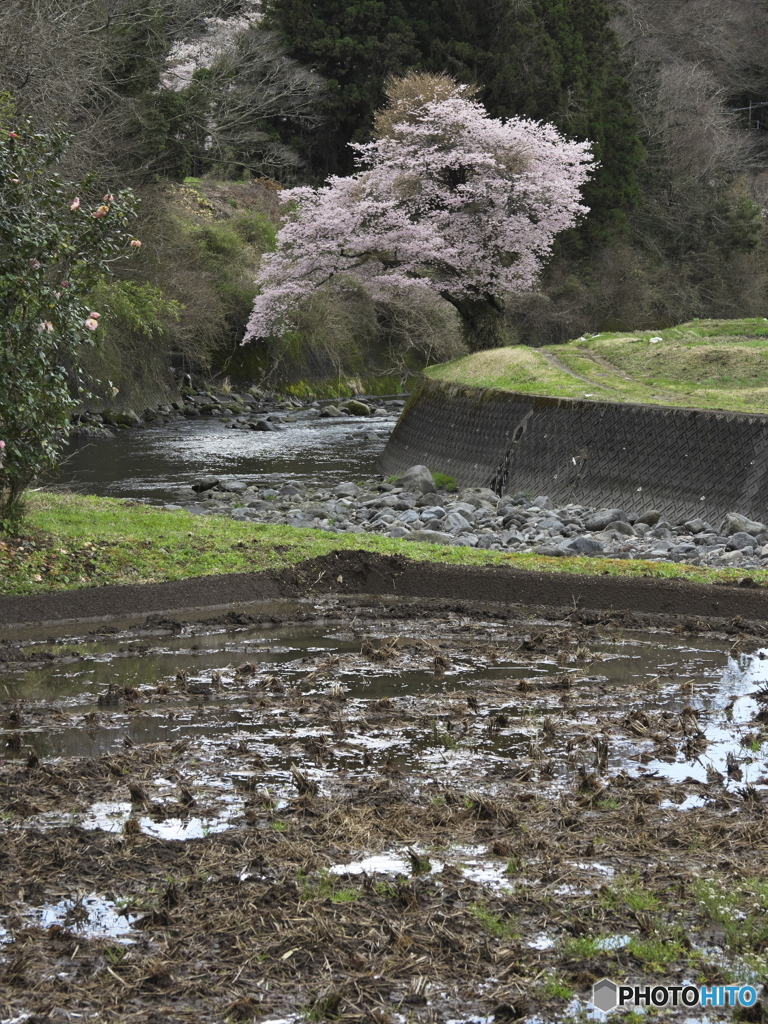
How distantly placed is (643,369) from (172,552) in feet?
42.4

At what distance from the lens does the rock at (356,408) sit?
3297cm

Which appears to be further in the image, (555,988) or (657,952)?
(657,952)

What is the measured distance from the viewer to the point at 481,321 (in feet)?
91.2

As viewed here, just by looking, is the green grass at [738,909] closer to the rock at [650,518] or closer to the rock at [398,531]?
the rock at [398,531]

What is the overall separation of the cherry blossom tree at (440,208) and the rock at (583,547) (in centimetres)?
1408

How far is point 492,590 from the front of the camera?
10.3 meters

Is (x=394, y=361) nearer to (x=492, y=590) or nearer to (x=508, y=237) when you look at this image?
(x=508, y=237)

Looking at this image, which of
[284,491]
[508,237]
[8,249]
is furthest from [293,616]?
[508,237]

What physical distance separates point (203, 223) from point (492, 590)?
28.5 m

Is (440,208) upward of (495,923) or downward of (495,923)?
upward

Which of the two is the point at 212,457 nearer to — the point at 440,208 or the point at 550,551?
the point at 440,208

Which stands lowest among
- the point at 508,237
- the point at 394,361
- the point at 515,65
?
the point at 394,361

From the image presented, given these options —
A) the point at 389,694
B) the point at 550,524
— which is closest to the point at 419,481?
the point at 550,524
